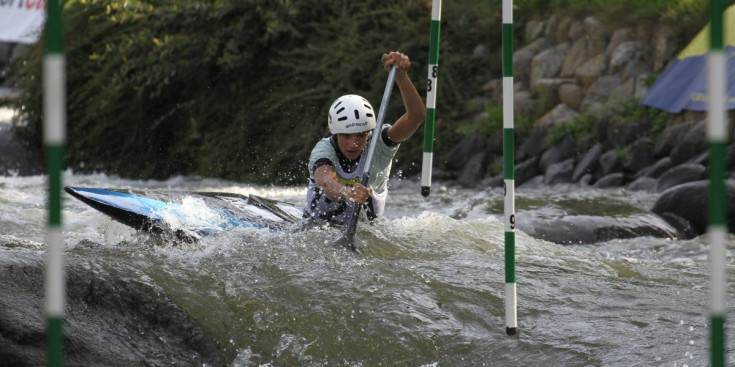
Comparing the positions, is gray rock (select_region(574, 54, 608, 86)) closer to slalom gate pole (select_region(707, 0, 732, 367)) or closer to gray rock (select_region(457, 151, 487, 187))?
gray rock (select_region(457, 151, 487, 187))

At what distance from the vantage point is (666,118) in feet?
32.0

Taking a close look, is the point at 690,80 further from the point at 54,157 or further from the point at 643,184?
the point at 54,157

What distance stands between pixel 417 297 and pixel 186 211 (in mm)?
1770

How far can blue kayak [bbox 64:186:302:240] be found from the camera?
514cm

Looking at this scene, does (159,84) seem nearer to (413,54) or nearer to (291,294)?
(413,54)

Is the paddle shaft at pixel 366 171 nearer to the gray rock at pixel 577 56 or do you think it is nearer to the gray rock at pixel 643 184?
the gray rock at pixel 643 184

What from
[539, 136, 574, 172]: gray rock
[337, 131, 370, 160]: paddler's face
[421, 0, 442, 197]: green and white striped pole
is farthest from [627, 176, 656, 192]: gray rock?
[337, 131, 370, 160]: paddler's face

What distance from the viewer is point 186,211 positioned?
550 cm

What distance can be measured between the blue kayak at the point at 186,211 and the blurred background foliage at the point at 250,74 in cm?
552

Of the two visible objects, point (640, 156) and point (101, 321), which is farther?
point (640, 156)

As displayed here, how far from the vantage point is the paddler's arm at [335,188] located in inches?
186

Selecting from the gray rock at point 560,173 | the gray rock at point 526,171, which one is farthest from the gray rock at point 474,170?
the gray rock at point 560,173

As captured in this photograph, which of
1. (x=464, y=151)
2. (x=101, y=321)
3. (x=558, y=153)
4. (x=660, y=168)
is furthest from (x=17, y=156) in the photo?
(x=101, y=321)

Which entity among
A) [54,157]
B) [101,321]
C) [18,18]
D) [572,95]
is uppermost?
[18,18]
